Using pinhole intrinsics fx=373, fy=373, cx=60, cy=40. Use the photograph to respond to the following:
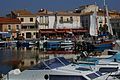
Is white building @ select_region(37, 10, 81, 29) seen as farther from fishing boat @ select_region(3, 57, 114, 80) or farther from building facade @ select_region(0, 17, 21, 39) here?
fishing boat @ select_region(3, 57, 114, 80)

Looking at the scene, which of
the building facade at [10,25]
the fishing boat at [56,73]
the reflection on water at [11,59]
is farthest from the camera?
the building facade at [10,25]

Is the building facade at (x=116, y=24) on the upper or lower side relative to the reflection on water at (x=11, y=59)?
upper

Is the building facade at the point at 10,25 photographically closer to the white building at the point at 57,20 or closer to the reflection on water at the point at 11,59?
the white building at the point at 57,20

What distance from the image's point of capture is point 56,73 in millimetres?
14977

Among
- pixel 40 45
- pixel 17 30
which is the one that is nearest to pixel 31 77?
pixel 40 45

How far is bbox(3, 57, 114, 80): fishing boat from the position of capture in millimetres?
14781

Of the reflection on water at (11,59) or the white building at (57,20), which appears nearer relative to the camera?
the reflection on water at (11,59)

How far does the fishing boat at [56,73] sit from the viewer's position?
14781 millimetres

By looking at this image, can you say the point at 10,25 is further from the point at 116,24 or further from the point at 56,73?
the point at 56,73

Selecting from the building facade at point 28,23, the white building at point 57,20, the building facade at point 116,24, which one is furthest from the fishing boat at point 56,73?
the building facade at point 116,24

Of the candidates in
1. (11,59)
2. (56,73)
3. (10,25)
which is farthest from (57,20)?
(56,73)

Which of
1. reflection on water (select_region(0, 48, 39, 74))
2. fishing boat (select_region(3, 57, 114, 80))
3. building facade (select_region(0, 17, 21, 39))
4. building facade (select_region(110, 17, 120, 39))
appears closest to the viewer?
fishing boat (select_region(3, 57, 114, 80))

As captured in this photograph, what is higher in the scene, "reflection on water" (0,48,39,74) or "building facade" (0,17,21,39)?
"building facade" (0,17,21,39)

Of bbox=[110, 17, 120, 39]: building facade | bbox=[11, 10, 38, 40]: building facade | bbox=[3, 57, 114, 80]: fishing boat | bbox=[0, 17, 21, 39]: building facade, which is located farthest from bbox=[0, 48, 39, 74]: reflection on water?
bbox=[110, 17, 120, 39]: building facade
